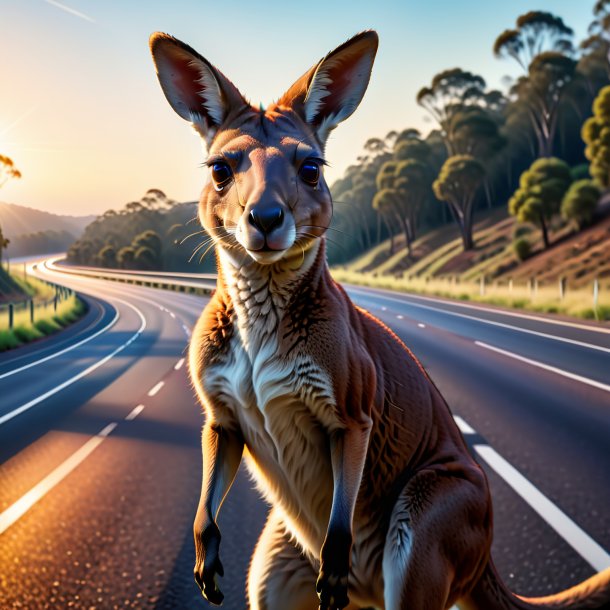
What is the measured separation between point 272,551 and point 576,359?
11992 mm

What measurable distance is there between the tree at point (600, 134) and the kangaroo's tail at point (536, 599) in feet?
126

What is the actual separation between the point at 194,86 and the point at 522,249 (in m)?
50.1

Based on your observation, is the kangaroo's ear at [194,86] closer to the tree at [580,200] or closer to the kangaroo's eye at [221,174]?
the kangaroo's eye at [221,174]

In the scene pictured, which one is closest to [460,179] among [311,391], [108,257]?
[108,257]

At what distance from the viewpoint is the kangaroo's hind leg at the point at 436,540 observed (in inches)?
79.4

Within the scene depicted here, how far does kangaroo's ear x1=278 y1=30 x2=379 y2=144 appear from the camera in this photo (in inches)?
63.9

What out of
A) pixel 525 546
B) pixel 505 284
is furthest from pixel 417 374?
pixel 505 284

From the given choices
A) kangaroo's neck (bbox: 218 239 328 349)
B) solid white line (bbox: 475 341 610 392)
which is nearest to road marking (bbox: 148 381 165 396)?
solid white line (bbox: 475 341 610 392)

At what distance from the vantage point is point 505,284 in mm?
45656

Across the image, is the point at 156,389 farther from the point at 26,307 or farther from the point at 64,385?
the point at 26,307

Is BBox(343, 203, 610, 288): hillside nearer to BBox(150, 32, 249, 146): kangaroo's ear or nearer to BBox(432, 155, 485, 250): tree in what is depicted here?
BBox(432, 155, 485, 250): tree

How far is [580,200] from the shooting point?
43.8m

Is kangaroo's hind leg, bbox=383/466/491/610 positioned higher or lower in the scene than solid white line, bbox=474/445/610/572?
higher

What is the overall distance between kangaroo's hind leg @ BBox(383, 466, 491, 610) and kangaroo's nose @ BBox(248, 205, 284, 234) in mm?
1016
